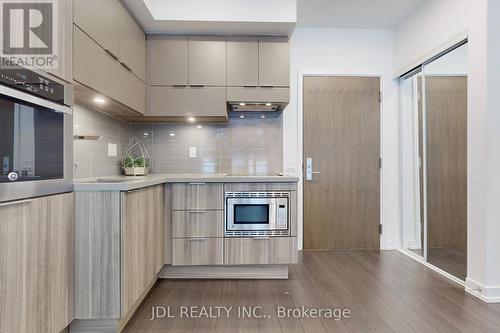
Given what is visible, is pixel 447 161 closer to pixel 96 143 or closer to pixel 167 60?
pixel 167 60

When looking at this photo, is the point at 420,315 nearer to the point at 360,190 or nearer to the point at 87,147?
the point at 360,190

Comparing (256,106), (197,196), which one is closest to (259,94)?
(256,106)

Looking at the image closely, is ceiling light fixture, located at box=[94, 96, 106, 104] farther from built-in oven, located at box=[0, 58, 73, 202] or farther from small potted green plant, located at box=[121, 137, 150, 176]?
small potted green plant, located at box=[121, 137, 150, 176]

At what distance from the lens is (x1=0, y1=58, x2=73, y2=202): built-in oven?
1177 millimetres

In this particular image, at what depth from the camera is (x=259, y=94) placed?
2869mm

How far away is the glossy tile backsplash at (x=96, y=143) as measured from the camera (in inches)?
87.4

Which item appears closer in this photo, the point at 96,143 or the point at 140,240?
the point at 140,240

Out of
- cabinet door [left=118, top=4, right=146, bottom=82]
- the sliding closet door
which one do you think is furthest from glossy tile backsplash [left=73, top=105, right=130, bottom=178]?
the sliding closet door

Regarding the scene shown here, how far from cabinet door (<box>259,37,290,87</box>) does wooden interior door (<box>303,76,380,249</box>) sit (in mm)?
703

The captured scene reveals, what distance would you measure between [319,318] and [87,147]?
85.2 inches

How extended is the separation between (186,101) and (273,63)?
3.07 feet

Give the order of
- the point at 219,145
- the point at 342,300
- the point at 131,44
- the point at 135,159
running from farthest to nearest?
the point at 219,145, the point at 135,159, the point at 131,44, the point at 342,300

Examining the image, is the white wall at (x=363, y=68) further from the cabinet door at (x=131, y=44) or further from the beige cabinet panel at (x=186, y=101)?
the cabinet door at (x=131, y=44)

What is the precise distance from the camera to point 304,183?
347cm
